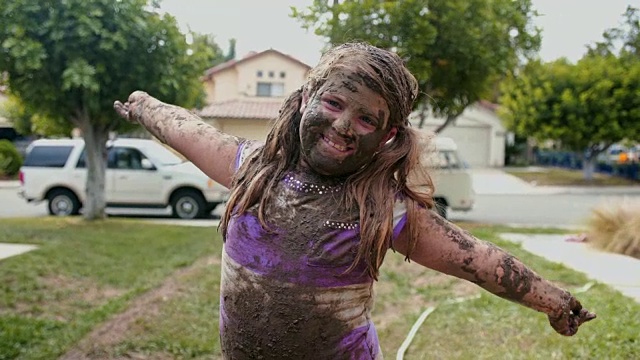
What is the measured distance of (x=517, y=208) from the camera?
615 inches

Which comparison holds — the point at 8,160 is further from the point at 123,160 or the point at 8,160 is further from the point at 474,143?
the point at 474,143

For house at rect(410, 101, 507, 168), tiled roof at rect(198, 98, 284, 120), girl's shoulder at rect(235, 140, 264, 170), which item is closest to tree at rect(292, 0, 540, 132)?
girl's shoulder at rect(235, 140, 264, 170)

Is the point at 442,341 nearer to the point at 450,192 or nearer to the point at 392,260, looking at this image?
the point at 392,260

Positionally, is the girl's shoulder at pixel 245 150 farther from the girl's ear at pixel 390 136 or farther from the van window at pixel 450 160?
the van window at pixel 450 160

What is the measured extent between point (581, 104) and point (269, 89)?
35.9 feet

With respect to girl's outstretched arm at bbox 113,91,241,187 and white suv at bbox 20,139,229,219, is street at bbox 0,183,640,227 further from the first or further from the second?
girl's outstretched arm at bbox 113,91,241,187

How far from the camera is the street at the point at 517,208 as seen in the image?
12.9m

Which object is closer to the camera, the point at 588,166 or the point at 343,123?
the point at 343,123

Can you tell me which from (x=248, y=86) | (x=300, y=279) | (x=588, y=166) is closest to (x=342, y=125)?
(x=300, y=279)

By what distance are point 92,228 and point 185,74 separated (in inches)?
103

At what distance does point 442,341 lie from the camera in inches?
170

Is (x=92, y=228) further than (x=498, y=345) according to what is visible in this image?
Yes

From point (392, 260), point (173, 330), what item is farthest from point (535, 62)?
point (173, 330)

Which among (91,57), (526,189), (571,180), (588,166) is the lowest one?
(526,189)
